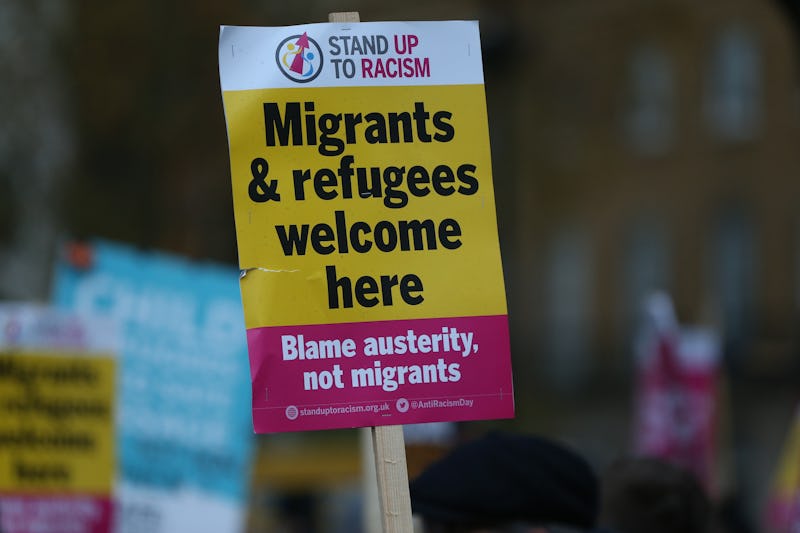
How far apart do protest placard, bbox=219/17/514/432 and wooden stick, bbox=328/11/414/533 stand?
4 centimetres

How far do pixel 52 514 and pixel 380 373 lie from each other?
297 cm

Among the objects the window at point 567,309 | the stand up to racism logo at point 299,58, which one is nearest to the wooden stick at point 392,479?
the stand up to racism logo at point 299,58

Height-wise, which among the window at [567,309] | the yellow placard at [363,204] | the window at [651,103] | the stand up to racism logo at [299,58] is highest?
the window at [651,103]

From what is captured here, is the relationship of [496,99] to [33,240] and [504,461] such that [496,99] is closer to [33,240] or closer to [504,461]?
[33,240]

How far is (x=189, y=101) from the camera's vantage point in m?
22.9

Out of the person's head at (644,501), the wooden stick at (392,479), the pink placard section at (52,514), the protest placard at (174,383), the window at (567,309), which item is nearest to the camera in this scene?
the wooden stick at (392,479)

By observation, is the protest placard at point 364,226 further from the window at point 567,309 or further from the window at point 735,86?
the window at point 567,309

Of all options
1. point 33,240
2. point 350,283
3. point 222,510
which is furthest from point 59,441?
point 33,240

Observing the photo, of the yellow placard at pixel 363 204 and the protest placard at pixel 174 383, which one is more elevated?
the yellow placard at pixel 363 204

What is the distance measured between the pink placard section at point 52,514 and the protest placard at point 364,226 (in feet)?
9.54

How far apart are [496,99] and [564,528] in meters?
32.7

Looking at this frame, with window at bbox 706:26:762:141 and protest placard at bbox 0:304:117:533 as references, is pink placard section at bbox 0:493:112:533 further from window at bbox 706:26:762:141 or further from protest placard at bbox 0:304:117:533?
window at bbox 706:26:762:141

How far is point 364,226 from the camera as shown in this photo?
144 inches

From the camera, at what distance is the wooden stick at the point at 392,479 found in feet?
11.4
